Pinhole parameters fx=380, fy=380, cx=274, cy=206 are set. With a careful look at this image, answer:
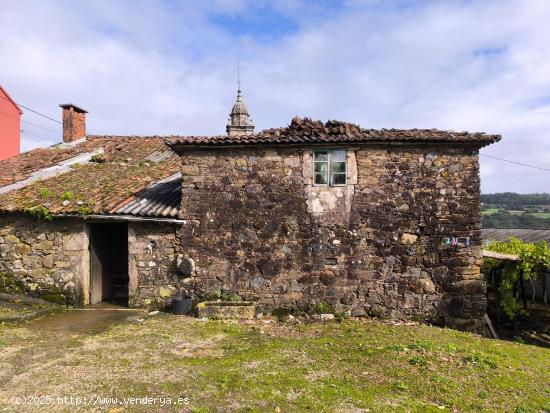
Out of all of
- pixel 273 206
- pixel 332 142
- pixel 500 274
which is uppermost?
pixel 332 142

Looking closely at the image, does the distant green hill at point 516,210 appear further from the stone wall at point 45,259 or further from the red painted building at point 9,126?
the red painted building at point 9,126

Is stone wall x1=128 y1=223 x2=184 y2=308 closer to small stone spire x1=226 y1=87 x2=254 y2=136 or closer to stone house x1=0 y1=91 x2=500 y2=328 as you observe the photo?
stone house x1=0 y1=91 x2=500 y2=328

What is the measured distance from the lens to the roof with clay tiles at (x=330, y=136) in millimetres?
8445

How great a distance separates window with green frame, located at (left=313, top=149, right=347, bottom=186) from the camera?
29.3 ft

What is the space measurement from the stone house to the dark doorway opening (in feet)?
1.67

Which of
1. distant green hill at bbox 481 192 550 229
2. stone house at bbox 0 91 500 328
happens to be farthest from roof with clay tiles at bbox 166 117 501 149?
distant green hill at bbox 481 192 550 229

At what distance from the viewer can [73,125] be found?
1616 centimetres

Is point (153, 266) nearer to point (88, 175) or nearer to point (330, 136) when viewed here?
point (88, 175)

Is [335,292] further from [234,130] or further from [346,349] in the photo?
[234,130]

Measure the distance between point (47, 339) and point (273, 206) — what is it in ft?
17.3

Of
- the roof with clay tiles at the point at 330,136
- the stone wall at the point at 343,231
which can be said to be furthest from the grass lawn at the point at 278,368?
the roof with clay tiles at the point at 330,136

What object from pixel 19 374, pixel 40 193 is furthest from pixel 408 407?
pixel 40 193

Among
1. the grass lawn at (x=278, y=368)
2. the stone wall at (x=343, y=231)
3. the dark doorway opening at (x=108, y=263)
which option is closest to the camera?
the grass lawn at (x=278, y=368)

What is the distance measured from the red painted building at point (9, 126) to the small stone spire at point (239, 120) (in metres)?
11.2
